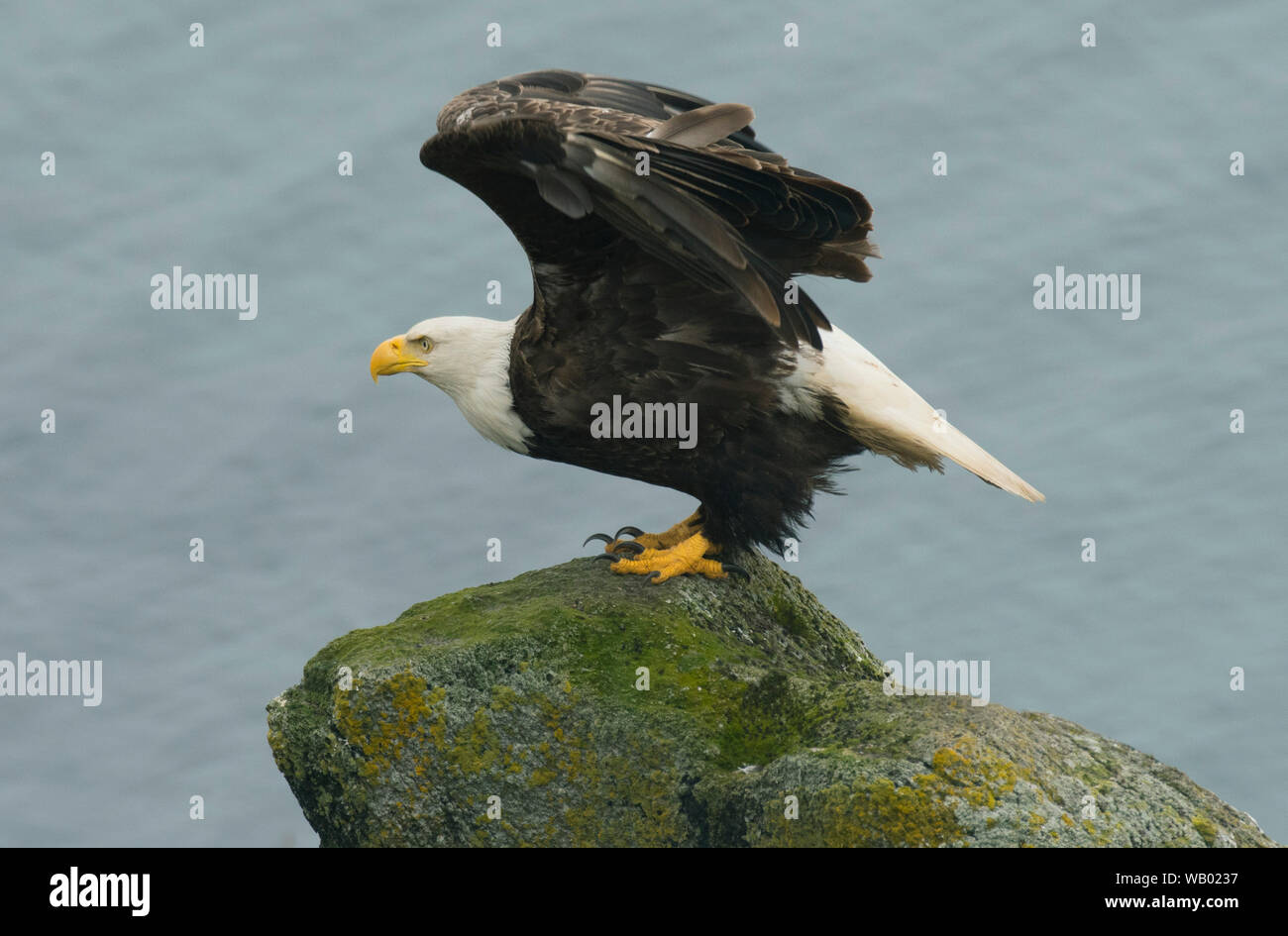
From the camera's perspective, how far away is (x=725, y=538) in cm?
760

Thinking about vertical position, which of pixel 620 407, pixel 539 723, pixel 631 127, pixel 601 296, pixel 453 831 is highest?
pixel 631 127

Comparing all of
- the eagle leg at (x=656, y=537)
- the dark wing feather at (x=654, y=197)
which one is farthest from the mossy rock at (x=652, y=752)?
the dark wing feather at (x=654, y=197)

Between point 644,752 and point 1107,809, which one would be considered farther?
point 644,752

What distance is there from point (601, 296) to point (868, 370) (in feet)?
4.15

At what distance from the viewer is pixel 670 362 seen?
7246 millimetres

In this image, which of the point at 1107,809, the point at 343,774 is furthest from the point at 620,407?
the point at 1107,809

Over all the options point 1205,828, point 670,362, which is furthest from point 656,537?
point 1205,828

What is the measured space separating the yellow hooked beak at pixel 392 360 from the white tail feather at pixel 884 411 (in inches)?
73.2

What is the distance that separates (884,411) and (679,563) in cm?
115

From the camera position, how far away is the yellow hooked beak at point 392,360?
7.72 m

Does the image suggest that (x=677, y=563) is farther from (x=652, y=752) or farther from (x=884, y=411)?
(x=652, y=752)

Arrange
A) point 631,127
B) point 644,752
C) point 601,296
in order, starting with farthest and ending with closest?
point 601,296 → point 631,127 → point 644,752

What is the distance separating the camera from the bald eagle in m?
6.77

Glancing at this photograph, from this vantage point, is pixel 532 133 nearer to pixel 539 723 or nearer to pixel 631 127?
pixel 631 127
